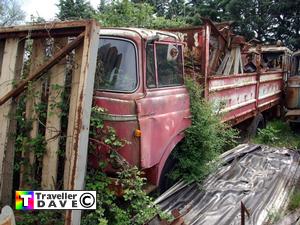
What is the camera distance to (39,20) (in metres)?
3.92

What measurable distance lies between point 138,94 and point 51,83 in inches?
34.7

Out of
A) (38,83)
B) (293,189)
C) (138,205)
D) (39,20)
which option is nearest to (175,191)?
(138,205)

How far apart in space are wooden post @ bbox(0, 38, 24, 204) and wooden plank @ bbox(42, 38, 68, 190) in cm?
40

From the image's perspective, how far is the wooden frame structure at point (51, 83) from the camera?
324cm

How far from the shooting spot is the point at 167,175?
15.8ft

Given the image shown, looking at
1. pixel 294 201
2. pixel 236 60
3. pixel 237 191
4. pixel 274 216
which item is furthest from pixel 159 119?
pixel 236 60

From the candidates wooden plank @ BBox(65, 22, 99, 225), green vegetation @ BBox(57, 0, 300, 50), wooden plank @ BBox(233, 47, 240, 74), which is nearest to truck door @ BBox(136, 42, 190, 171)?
wooden plank @ BBox(65, 22, 99, 225)

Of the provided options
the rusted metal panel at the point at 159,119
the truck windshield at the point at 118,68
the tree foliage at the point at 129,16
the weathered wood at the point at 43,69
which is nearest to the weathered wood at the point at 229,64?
the tree foliage at the point at 129,16

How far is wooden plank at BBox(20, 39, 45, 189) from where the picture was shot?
3.62 m

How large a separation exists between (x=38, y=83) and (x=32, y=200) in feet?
3.54

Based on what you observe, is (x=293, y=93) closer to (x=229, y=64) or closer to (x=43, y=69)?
(x=229, y=64)

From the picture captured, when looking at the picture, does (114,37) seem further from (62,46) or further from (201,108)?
(201,108)

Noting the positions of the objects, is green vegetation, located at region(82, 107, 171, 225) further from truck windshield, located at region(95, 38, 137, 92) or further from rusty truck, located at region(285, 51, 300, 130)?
rusty truck, located at region(285, 51, 300, 130)

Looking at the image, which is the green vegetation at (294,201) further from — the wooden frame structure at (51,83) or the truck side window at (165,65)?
the wooden frame structure at (51,83)
